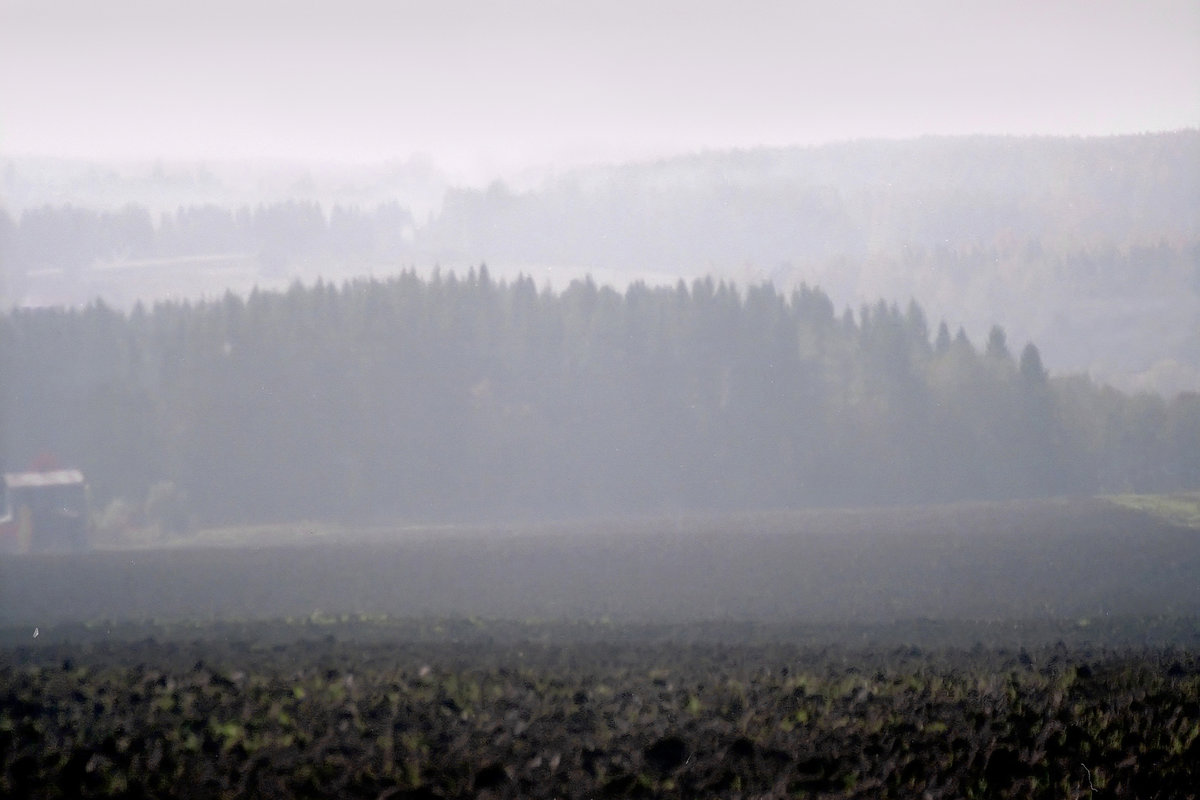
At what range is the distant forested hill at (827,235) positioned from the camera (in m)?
34.4

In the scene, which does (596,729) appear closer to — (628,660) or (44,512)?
(628,660)

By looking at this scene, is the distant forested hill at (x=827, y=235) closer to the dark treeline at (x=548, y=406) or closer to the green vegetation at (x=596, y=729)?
the dark treeline at (x=548, y=406)

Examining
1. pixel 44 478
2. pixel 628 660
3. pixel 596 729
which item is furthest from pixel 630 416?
pixel 596 729

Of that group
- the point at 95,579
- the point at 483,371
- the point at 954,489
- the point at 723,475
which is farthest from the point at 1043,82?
the point at 95,579

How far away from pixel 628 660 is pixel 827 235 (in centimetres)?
2374

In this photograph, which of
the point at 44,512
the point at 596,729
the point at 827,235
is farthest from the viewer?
the point at 827,235

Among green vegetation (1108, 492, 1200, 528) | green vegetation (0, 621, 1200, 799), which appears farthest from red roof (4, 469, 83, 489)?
green vegetation (1108, 492, 1200, 528)

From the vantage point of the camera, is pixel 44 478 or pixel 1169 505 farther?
pixel 1169 505

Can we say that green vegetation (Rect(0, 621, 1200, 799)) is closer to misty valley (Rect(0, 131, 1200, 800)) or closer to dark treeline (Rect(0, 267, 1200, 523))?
misty valley (Rect(0, 131, 1200, 800))

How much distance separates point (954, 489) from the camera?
115 feet

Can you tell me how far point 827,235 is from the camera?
3738cm

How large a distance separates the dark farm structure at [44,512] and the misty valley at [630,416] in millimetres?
103

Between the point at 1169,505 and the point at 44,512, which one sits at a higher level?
the point at 44,512

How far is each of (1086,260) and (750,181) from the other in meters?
10.8
